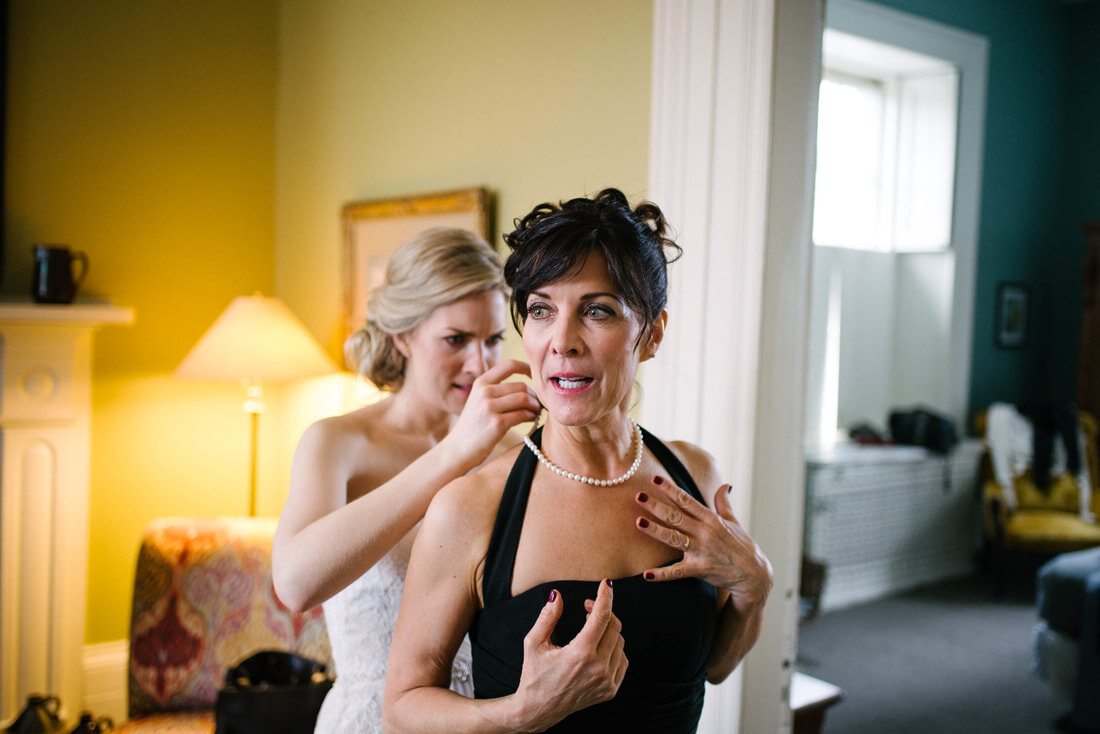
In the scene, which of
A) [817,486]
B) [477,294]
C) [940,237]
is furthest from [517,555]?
[940,237]

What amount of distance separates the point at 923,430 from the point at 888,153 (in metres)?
1.80

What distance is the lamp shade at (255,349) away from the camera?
280 centimetres

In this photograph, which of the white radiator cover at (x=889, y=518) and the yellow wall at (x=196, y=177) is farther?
the white radiator cover at (x=889, y=518)

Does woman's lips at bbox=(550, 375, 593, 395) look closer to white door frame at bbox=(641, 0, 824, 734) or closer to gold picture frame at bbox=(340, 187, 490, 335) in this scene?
white door frame at bbox=(641, 0, 824, 734)

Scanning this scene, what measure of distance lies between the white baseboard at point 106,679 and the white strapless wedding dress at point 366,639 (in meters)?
2.05

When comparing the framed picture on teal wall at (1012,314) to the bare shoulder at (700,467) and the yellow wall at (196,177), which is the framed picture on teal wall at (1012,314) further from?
the bare shoulder at (700,467)

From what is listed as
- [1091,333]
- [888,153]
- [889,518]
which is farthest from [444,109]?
[1091,333]

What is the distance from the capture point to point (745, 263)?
5.06 ft

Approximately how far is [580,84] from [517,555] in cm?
123

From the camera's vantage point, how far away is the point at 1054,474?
18.0ft

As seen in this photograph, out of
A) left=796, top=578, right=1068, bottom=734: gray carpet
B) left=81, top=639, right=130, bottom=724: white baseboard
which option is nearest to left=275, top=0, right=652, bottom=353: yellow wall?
left=81, top=639, right=130, bottom=724: white baseboard

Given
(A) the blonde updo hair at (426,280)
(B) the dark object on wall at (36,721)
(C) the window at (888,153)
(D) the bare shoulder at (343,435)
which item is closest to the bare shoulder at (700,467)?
(A) the blonde updo hair at (426,280)

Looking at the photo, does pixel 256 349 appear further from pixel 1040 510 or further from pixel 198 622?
pixel 1040 510

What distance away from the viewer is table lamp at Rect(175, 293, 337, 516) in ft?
9.20
